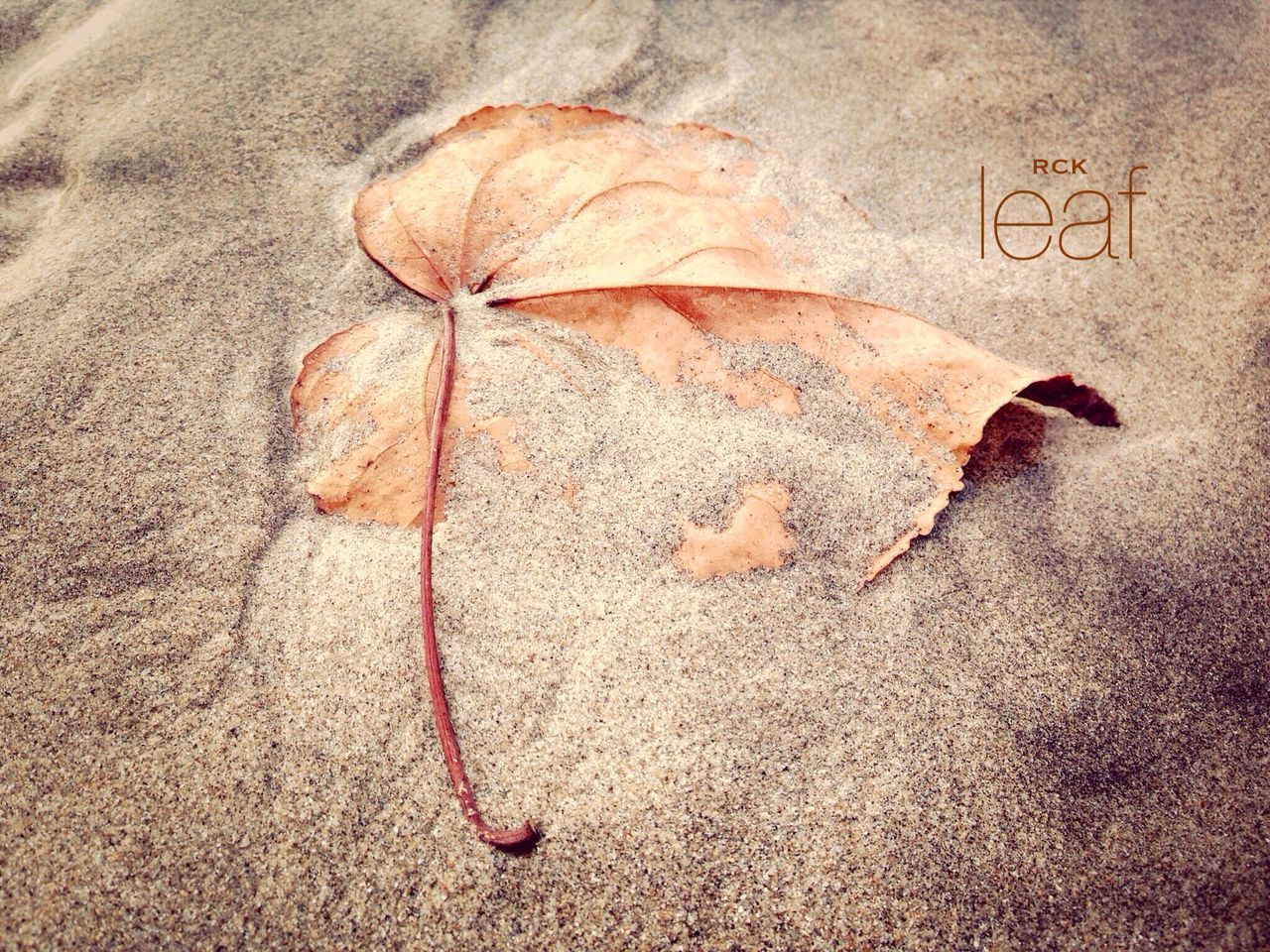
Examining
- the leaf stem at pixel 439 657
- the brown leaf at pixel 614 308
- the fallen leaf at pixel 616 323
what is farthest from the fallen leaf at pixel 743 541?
the leaf stem at pixel 439 657

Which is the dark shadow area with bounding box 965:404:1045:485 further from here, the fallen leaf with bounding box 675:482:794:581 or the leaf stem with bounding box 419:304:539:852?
the leaf stem with bounding box 419:304:539:852

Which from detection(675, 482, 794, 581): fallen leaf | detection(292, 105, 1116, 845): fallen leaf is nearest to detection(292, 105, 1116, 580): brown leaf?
detection(292, 105, 1116, 845): fallen leaf

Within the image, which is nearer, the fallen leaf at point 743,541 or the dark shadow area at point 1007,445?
the fallen leaf at point 743,541

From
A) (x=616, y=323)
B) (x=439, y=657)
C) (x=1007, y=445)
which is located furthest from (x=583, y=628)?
(x=1007, y=445)

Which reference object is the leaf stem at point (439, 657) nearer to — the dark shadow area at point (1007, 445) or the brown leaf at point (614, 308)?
the brown leaf at point (614, 308)

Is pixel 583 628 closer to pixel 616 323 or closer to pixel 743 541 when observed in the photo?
pixel 743 541

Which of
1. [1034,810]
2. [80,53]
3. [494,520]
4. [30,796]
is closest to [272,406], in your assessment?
[494,520]
